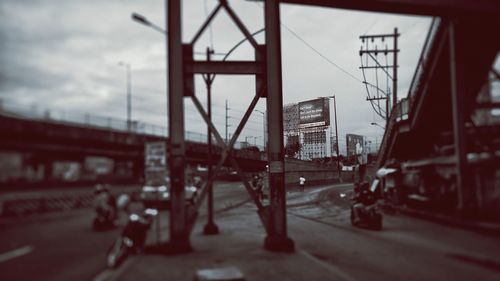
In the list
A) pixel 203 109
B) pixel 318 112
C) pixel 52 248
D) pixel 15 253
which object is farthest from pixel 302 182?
pixel 15 253

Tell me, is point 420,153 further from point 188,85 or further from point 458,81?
point 188,85

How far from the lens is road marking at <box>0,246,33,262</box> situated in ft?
5.73

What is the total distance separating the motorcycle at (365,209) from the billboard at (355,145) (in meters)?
0.26

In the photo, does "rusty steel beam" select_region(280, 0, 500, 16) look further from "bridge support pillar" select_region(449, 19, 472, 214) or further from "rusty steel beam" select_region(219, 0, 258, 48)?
"rusty steel beam" select_region(219, 0, 258, 48)

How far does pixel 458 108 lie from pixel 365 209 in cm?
118

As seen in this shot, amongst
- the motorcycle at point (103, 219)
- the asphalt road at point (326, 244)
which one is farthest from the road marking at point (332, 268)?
the motorcycle at point (103, 219)

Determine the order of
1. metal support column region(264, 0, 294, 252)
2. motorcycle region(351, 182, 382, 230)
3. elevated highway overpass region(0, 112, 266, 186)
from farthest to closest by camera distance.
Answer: metal support column region(264, 0, 294, 252)
motorcycle region(351, 182, 382, 230)
elevated highway overpass region(0, 112, 266, 186)

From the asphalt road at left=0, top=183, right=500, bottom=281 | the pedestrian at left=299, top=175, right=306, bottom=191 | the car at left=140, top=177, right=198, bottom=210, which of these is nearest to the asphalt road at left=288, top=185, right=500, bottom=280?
the asphalt road at left=0, top=183, right=500, bottom=281

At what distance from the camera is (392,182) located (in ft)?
8.82

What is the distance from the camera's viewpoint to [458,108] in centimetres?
206

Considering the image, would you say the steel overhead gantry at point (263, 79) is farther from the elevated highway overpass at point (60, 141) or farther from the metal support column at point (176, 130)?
the elevated highway overpass at point (60, 141)

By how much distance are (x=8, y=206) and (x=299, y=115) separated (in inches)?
84.0

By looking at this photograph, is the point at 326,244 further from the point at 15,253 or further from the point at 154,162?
the point at 15,253

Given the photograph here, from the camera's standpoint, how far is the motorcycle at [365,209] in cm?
282
